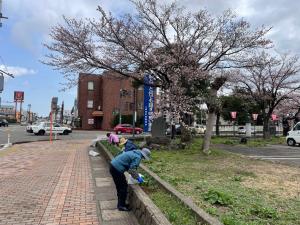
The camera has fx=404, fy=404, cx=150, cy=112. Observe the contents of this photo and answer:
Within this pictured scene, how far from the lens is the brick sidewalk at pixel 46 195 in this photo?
6996 millimetres

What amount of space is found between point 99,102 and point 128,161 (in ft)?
223

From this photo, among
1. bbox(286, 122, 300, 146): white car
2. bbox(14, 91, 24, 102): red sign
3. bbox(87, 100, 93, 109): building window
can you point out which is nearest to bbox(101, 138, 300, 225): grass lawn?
bbox(286, 122, 300, 146): white car

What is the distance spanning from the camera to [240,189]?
840cm

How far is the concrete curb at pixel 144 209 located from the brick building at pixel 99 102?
6214 centimetres

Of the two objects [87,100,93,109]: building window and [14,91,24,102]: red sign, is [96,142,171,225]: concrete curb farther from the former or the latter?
[14,91,24,102]: red sign

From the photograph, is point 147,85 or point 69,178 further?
point 147,85

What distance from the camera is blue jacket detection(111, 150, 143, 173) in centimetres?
745

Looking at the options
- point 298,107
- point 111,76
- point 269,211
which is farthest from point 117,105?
point 269,211

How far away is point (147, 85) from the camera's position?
22.5 metres

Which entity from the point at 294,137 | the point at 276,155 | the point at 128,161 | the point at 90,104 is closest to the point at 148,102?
the point at 276,155

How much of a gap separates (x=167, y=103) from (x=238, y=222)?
575 inches

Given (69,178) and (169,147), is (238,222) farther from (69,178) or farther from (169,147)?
(169,147)

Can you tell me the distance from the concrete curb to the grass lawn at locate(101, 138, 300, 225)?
0.31 metres

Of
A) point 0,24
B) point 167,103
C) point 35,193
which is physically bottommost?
point 35,193
